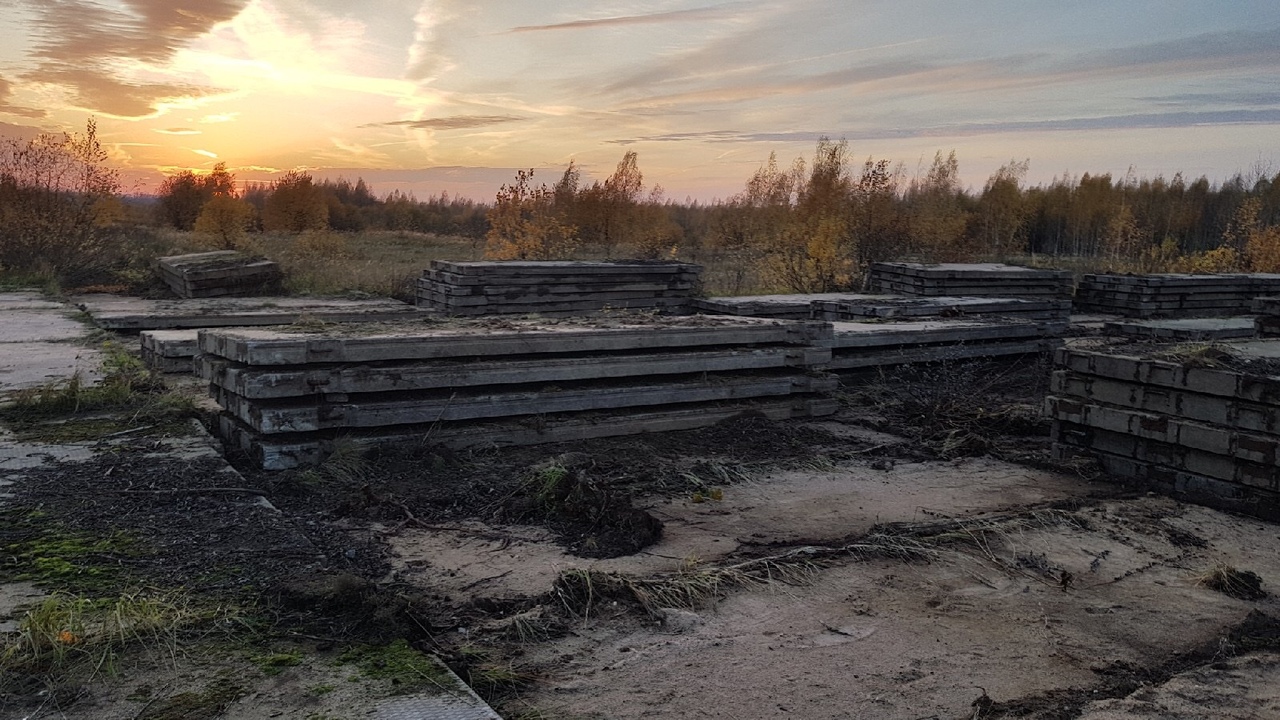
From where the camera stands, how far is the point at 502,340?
6.71m

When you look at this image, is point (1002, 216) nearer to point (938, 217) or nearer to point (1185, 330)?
point (938, 217)

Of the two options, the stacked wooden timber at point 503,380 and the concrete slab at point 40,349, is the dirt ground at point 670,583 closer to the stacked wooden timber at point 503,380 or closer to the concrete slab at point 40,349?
the stacked wooden timber at point 503,380

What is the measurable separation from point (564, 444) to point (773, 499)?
1.72 metres

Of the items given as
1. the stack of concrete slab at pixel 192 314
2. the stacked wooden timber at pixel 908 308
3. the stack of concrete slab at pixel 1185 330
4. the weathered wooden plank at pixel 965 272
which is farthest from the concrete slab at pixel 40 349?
the weathered wooden plank at pixel 965 272

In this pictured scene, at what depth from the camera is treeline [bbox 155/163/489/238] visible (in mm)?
39031

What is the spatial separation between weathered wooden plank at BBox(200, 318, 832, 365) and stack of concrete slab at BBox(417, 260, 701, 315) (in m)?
5.66

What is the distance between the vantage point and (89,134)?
2123 centimetres

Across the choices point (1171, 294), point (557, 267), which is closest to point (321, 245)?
point (557, 267)

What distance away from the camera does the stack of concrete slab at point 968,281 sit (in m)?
16.2

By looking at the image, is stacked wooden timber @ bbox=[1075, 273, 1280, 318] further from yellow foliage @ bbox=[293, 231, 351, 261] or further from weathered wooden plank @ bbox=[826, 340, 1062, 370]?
yellow foliage @ bbox=[293, 231, 351, 261]

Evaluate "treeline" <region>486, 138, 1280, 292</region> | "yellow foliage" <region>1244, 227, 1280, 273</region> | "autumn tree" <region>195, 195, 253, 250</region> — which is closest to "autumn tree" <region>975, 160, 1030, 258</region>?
A: "treeline" <region>486, 138, 1280, 292</region>

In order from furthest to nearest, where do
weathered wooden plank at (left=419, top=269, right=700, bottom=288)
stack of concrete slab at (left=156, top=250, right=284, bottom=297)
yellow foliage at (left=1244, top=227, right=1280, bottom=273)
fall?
yellow foliage at (left=1244, top=227, right=1280, bottom=273) < stack of concrete slab at (left=156, top=250, right=284, bottom=297) < weathered wooden plank at (left=419, top=269, right=700, bottom=288)

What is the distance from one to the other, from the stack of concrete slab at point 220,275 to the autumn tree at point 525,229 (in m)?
8.04

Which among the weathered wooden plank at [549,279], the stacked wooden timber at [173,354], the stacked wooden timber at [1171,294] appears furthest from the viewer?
the stacked wooden timber at [1171,294]
